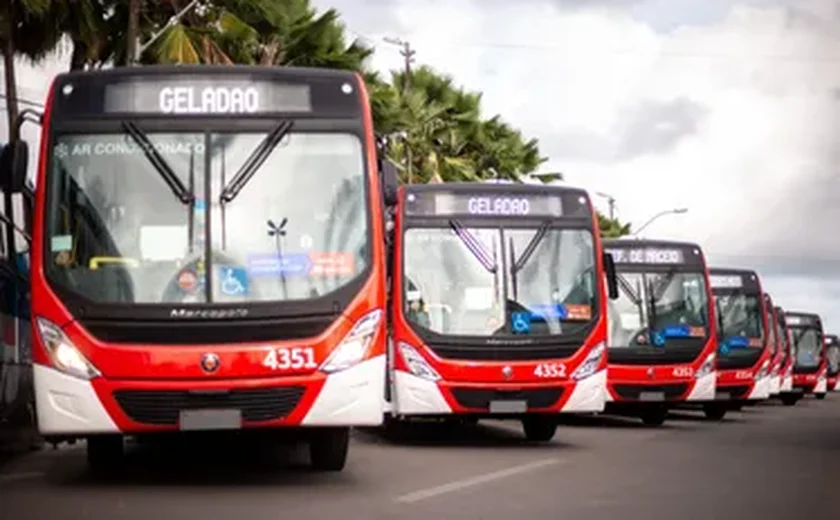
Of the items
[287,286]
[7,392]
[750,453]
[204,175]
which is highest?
[204,175]

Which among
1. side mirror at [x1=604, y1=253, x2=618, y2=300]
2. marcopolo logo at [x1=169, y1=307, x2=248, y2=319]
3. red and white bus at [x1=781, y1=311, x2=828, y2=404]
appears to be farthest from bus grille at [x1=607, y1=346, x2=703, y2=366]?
red and white bus at [x1=781, y1=311, x2=828, y2=404]

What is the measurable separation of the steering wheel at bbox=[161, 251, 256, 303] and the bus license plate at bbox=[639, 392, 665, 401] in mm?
12422

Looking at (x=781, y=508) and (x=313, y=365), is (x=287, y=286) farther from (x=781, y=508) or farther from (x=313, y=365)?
(x=781, y=508)

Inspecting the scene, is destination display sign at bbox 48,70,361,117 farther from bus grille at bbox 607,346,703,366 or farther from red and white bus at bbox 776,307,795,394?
red and white bus at bbox 776,307,795,394

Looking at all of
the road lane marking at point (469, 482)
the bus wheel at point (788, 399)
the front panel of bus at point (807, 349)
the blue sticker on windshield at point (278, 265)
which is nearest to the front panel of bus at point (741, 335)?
the road lane marking at point (469, 482)

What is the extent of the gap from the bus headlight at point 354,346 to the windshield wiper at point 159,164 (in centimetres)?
154

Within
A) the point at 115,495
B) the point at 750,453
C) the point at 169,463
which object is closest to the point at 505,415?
the point at 750,453

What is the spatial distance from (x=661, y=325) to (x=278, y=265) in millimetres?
12961

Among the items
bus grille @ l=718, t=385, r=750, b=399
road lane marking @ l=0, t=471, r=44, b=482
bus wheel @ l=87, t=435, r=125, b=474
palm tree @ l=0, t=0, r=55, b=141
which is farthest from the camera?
bus grille @ l=718, t=385, r=750, b=399

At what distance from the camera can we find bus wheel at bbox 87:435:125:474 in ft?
42.1

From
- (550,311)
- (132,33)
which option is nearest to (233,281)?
(550,311)

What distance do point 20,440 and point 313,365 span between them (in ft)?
19.9

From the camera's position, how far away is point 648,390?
889 inches

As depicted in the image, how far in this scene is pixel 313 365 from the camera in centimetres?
1105
